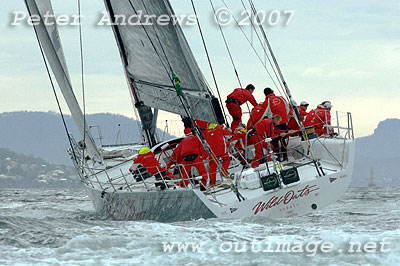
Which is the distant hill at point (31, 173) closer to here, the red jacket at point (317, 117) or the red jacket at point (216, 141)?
the red jacket at point (317, 117)

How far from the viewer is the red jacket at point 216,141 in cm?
1028

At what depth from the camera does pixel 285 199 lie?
9656 millimetres

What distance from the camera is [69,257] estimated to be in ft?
24.1

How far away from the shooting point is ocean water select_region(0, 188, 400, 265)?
7156 mm

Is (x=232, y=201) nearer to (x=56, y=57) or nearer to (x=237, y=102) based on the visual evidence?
(x=237, y=102)

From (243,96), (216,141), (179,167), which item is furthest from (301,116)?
(179,167)

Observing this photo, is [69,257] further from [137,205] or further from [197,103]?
[197,103]

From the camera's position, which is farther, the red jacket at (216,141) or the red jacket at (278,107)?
the red jacket at (278,107)

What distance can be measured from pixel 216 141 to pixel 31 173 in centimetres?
9745

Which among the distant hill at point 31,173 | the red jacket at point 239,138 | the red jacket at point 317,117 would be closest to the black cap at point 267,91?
the red jacket at point 239,138

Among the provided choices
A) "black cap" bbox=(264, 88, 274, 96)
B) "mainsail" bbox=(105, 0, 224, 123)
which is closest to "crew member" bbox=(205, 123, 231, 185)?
"mainsail" bbox=(105, 0, 224, 123)

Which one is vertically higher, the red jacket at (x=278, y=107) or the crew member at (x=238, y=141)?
the red jacket at (x=278, y=107)

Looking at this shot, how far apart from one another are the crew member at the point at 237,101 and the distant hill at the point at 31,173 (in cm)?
8015

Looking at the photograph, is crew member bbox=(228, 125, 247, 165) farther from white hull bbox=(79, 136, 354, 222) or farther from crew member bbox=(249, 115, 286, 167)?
white hull bbox=(79, 136, 354, 222)
